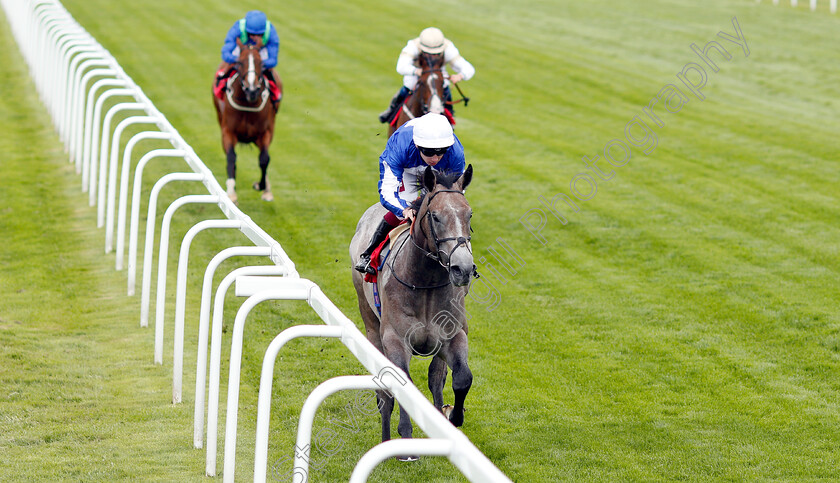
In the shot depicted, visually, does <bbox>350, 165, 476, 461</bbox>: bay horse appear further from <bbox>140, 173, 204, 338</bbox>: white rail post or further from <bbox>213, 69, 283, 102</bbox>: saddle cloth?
<bbox>213, 69, 283, 102</bbox>: saddle cloth

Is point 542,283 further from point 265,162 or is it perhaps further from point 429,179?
point 429,179

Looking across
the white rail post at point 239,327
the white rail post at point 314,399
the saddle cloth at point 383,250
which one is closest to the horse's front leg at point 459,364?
the saddle cloth at point 383,250

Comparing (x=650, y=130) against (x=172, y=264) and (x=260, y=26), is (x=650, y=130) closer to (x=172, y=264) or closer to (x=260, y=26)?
(x=260, y=26)

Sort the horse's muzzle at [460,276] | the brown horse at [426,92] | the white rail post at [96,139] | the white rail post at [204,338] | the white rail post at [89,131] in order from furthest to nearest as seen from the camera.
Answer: the brown horse at [426,92] < the white rail post at [89,131] < the white rail post at [96,139] < the white rail post at [204,338] < the horse's muzzle at [460,276]

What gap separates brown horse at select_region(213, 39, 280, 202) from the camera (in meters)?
10.3

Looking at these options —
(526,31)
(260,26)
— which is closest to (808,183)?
(260,26)

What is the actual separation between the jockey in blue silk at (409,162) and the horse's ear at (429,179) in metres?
0.21

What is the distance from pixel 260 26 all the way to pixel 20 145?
4904 millimetres

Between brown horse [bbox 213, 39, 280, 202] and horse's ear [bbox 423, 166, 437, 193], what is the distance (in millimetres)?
6114

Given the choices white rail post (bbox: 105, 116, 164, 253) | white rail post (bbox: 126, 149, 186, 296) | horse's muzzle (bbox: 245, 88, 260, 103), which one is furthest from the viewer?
horse's muzzle (bbox: 245, 88, 260, 103)

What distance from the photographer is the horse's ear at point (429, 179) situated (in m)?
4.50

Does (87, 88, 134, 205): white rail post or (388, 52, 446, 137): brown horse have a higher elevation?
(388, 52, 446, 137): brown horse

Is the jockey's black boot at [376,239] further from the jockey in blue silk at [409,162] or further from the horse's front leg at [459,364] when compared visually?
the horse's front leg at [459,364]

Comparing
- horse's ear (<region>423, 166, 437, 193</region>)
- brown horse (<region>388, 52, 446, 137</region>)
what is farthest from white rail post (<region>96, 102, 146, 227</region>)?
horse's ear (<region>423, 166, 437, 193</region>)
